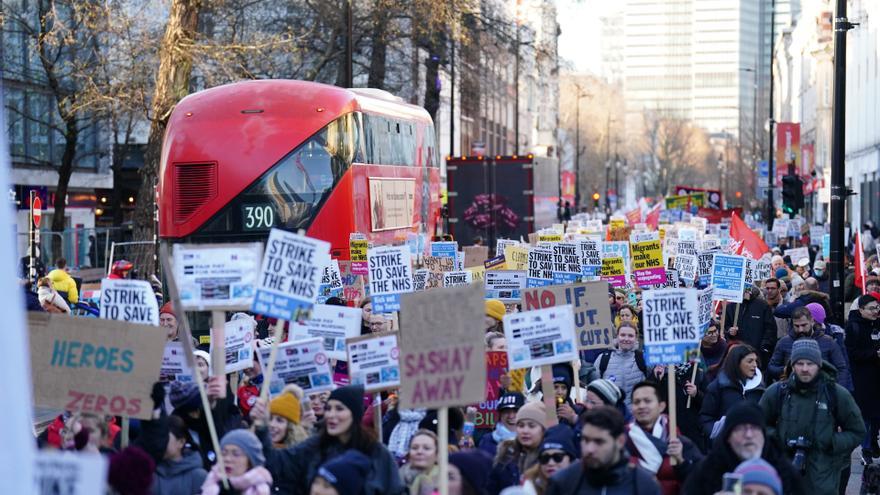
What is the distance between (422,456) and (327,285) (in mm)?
9395

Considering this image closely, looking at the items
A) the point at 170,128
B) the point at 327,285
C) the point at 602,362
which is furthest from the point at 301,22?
the point at 602,362

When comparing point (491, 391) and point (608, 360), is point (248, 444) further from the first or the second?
point (608, 360)

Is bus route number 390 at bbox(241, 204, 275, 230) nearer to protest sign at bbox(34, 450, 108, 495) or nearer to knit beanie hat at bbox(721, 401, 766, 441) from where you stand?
knit beanie hat at bbox(721, 401, 766, 441)

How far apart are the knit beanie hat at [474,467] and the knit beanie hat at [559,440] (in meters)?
0.30

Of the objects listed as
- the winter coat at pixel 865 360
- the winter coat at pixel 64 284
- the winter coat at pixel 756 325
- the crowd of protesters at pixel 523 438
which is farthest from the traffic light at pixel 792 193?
the crowd of protesters at pixel 523 438

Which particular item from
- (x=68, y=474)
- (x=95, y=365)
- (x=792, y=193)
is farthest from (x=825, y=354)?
(x=792, y=193)

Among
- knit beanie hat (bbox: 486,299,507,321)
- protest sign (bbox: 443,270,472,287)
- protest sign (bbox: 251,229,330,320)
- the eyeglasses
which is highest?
protest sign (bbox: 251,229,330,320)

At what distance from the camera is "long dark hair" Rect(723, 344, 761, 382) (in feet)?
34.2

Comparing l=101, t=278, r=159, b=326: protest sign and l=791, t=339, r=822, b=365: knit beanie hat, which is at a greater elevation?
l=101, t=278, r=159, b=326: protest sign

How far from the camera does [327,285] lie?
1711cm

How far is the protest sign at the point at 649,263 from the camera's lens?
58.0 feet

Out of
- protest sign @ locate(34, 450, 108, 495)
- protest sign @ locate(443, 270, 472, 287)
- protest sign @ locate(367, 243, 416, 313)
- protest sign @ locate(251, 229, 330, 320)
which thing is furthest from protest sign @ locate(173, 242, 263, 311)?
protest sign @ locate(443, 270, 472, 287)

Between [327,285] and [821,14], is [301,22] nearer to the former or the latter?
[327,285]

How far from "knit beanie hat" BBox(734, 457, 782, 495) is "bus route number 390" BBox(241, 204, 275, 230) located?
1412 centimetres
